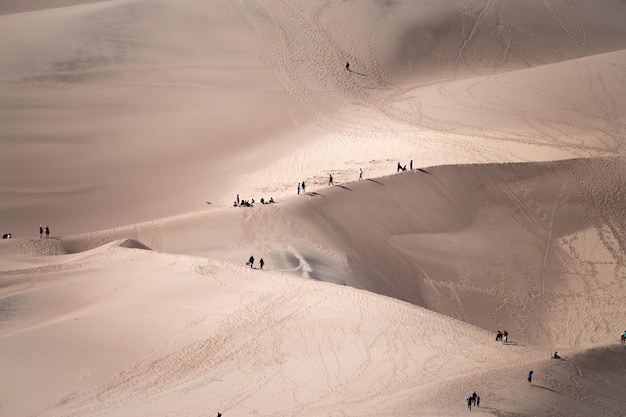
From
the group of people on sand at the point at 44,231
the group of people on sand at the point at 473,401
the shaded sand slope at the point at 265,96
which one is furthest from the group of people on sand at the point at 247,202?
the group of people on sand at the point at 473,401

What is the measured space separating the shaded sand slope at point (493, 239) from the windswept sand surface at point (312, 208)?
0.31ft

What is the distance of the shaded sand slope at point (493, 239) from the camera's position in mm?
31750

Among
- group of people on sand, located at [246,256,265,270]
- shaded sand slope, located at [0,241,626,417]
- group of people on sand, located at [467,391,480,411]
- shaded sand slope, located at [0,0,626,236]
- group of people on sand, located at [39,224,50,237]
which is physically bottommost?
group of people on sand, located at [467,391,480,411]

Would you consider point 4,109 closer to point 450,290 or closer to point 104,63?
point 104,63

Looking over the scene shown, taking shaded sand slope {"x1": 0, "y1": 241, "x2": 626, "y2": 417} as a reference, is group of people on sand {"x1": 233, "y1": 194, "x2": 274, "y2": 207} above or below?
above

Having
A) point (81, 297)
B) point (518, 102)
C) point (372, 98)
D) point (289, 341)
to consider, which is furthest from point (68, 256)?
point (518, 102)

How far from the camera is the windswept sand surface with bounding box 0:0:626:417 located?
940 inches

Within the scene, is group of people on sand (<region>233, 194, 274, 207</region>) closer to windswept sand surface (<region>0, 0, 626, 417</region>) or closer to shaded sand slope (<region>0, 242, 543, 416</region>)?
windswept sand surface (<region>0, 0, 626, 417</region>)

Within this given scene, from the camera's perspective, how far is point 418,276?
32.6m

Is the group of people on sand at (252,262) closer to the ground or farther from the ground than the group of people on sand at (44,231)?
closer to the ground

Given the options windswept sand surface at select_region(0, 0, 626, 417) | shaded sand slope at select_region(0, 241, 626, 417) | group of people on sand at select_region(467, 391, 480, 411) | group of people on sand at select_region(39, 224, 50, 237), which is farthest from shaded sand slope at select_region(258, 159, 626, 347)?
group of people on sand at select_region(467, 391, 480, 411)

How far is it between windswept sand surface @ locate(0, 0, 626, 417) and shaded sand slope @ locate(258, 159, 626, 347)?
3.7 inches

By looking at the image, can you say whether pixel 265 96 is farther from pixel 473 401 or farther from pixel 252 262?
pixel 473 401

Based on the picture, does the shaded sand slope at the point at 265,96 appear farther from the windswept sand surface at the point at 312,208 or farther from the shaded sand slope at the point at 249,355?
the shaded sand slope at the point at 249,355
